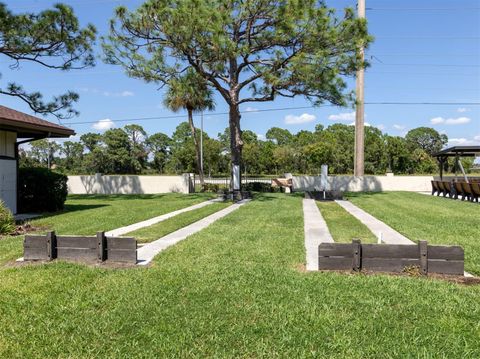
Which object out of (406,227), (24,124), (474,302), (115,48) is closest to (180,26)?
(115,48)

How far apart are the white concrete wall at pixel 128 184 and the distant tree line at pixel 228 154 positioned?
25.9 m

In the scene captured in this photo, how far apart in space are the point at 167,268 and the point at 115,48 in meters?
14.2

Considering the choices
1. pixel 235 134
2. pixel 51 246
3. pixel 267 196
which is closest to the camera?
pixel 51 246

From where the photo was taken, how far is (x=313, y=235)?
8039 mm

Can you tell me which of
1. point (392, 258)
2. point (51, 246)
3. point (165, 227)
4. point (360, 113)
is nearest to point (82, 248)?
point (51, 246)

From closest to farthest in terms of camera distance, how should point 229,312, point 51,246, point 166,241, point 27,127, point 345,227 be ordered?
point 229,312
point 51,246
point 166,241
point 345,227
point 27,127

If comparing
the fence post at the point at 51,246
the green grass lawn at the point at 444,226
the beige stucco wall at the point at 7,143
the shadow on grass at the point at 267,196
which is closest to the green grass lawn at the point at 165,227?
the fence post at the point at 51,246

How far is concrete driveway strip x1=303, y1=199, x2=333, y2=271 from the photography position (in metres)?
5.89

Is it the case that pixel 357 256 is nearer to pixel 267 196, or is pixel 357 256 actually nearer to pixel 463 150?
pixel 267 196

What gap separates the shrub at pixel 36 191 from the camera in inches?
512

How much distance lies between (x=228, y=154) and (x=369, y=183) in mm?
37819

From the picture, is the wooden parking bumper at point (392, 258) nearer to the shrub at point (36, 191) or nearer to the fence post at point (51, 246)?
the fence post at point (51, 246)

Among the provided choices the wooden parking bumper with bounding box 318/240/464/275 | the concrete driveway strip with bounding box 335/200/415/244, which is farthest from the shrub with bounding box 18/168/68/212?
the wooden parking bumper with bounding box 318/240/464/275

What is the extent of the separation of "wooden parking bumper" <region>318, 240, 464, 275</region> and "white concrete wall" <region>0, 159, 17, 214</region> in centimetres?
1015
